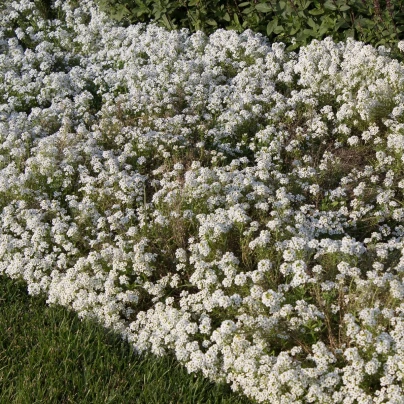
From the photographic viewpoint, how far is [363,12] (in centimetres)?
841

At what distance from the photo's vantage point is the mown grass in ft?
15.8

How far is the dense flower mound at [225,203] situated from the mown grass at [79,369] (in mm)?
136

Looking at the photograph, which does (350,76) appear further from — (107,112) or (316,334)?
(316,334)

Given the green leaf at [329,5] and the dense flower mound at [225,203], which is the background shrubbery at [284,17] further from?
the dense flower mound at [225,203]

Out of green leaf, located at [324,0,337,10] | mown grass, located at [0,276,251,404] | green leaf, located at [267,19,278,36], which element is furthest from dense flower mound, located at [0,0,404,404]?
green leaf, located at [324,0,337,10]

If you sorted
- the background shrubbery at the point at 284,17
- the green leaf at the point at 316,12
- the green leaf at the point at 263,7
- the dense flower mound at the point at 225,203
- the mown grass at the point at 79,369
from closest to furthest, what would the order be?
the mown grass at the point at 79,369
the dense flower mound at the point at 225,203
the background shrubbery at the point at 284,17
the green leaf at the point at 316,12
the green leaf at the point at 263,7

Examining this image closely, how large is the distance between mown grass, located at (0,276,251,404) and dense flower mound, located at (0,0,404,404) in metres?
0.14

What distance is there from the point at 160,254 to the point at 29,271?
116 centimetres

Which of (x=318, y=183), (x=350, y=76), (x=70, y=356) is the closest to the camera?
(x=70, y=356)

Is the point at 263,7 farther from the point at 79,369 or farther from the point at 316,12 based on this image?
the point at 79,369

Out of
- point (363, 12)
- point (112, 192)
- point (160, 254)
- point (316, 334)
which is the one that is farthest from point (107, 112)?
point (316, 334)

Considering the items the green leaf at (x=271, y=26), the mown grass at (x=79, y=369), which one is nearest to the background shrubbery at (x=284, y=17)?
the green leaf at (x=271, y=26)

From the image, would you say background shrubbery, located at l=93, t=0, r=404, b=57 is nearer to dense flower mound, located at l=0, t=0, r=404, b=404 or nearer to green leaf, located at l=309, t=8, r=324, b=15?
green leaf, located at l=309, t=8, r=324, b=15

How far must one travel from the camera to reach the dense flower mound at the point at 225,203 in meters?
4.91
